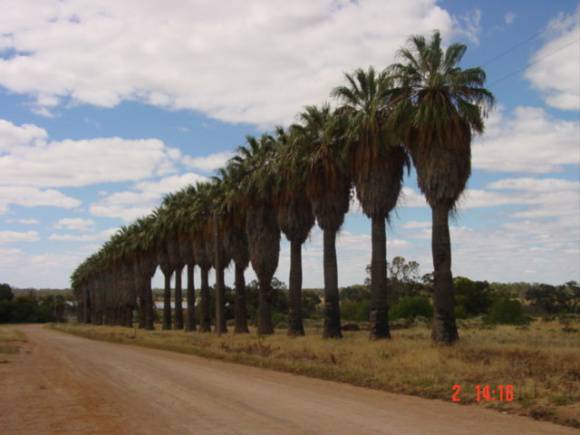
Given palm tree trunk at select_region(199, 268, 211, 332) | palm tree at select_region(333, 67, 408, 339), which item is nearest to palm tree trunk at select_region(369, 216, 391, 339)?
palm tree at select_region(333, 67, 408, 339)

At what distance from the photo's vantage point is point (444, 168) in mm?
26531

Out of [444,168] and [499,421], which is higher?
[444,168]

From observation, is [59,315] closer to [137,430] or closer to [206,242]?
[206,242]

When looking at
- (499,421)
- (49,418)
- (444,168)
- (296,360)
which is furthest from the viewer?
(444,168)

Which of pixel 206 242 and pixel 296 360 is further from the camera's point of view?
pixel 206 242

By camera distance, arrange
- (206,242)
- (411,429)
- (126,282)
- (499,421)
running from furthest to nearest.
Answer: (126,282), (206,242), (499,421), (411,429)

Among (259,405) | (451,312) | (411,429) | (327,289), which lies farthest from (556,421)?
(327,289)

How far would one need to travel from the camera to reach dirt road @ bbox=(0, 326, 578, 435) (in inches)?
440

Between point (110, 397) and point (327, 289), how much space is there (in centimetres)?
2122

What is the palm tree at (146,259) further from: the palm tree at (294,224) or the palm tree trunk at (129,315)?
the palm tree at (294,224)
